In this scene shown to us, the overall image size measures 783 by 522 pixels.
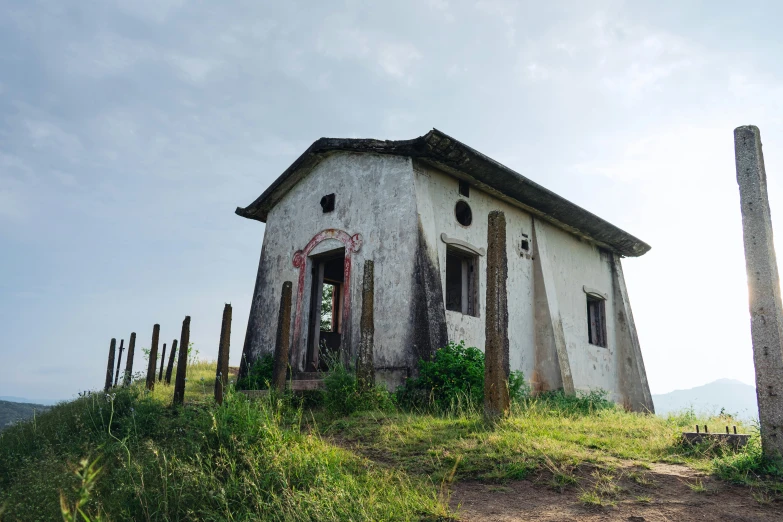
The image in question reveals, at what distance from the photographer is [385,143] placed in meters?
10.8

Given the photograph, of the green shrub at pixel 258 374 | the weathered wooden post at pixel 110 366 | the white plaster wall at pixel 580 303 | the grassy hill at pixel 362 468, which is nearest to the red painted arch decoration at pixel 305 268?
the green shrub at pixel 258 374

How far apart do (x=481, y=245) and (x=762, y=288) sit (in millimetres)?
6040

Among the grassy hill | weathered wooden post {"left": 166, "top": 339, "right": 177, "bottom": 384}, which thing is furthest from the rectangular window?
weathered wooden post {"left": 166, "top": 339, "right": 177, "bottom": 384}

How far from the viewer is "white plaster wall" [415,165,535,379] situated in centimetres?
1067

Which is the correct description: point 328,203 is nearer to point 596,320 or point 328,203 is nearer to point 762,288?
point 596,320

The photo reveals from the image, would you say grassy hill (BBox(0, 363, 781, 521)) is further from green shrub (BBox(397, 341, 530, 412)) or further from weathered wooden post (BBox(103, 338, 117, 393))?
weathered wooden post (BBox(103, 338, 117, 393))

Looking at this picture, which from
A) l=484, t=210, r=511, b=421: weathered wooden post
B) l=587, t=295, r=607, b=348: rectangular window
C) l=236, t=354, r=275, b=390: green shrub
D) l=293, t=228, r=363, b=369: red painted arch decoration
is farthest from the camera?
l=587, t=295, r=607, b=348: rectangular window

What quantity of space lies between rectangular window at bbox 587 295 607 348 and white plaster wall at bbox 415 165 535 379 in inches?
125

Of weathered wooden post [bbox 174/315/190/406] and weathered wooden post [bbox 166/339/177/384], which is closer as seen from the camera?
weathered wooden post [bbox 174/315/190/406]

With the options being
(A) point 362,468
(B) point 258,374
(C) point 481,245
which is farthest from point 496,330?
(B) point 258,374

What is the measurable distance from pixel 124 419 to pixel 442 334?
5.07m

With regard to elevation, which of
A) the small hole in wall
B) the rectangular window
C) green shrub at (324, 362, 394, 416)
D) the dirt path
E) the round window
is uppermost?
the small hole in wall

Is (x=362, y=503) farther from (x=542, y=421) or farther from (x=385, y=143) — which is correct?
(x=385, y=143)

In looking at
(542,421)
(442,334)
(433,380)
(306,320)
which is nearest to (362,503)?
(542,421)
